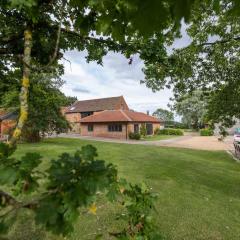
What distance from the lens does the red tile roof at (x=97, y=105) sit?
55438 mm

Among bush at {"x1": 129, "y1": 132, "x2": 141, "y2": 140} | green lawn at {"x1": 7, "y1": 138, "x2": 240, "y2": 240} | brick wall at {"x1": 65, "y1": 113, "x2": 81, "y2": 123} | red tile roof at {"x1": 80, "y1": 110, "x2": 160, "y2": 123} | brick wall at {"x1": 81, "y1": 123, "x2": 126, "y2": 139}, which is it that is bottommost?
green lawn at {"x1": 7, "y1": 138, "x2": 240, "y2": 240}

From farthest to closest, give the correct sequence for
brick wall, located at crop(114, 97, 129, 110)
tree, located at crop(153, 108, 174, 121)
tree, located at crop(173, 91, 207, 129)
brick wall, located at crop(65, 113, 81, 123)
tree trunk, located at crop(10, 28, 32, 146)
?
tree, located at crop(153, 108, 174, 121) < tree, located at crop(173, 91, 207, 129) < brick wall, located at crop(65, 113, 81, 123) < brick wall, located at crop(114, 97, 129, 110) < tree trunk, located at crop(10, 28, 32, 146)

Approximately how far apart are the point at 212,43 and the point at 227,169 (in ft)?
28.3

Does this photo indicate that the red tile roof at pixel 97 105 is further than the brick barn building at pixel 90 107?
No

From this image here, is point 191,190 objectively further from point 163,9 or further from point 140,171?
point 163,9

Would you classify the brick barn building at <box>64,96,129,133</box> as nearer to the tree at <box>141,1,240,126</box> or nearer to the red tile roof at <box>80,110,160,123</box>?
the red tile roof at <box>80,110,160,123</box>

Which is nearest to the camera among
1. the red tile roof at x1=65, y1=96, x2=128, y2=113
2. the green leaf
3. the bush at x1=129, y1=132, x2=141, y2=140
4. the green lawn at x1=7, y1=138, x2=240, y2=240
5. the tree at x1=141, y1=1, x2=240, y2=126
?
the green leaf

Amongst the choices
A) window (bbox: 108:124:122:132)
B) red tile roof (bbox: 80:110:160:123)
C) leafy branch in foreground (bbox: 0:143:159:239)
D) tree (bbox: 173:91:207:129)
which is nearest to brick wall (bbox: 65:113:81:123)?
red tile roof (bbox: 80:110:160:123)

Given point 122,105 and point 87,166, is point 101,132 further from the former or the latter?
point 87,166

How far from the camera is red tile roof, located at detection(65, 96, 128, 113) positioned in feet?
182

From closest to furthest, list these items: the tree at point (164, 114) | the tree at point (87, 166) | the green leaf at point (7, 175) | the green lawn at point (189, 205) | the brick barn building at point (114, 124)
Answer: the tree at point (87, 166)
the green leaf at point (7, 175)
the green lawn at point (189, 205)
the brick barn building at point (114, 124)
the tree at point (164, 114)

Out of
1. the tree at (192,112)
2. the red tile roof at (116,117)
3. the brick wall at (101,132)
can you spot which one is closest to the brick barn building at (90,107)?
the brick wall at (101,132)

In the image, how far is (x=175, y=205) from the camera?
9070mm

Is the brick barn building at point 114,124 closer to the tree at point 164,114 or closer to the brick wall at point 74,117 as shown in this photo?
the brick wall at point 74,117
